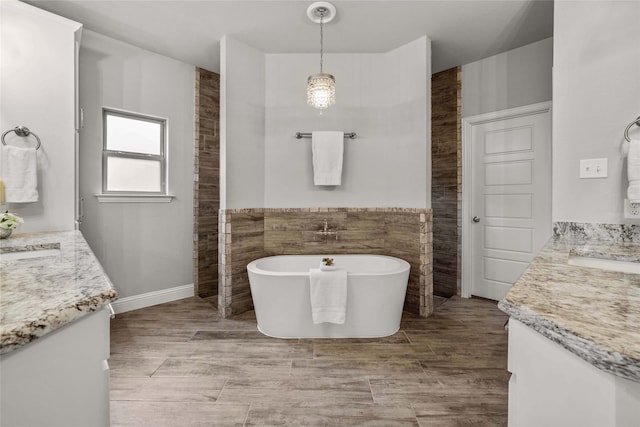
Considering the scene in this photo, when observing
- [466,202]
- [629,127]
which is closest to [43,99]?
[629,127]

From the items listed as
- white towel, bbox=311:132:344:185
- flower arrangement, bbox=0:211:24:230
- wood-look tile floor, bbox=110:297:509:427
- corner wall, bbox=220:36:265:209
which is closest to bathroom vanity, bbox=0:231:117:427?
wood-look tile floor, bbox=110:297:509:427

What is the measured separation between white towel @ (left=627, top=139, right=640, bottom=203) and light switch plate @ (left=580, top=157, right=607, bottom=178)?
6.1 inches

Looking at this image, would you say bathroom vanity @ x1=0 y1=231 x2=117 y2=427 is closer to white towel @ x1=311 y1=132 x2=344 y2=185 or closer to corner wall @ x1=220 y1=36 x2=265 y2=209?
corner wall @ x1=220 y1=36 x2=265 y2=209

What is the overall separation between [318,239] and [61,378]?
2689 mm

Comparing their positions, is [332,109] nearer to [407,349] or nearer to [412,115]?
[412,115]

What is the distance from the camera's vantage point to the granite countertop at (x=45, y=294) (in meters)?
0.51

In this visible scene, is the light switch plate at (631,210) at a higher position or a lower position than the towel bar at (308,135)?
lower

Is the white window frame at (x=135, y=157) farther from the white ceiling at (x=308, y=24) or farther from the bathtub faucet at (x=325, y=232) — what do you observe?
the bathtub faucet at (x=325, y=232)

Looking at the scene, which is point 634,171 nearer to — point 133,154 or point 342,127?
point 342,127

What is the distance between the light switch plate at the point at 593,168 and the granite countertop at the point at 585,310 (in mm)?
1126

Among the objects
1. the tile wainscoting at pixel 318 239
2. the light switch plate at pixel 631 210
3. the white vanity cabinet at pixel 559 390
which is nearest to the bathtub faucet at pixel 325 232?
the tile wainscoting at pixel 318 239

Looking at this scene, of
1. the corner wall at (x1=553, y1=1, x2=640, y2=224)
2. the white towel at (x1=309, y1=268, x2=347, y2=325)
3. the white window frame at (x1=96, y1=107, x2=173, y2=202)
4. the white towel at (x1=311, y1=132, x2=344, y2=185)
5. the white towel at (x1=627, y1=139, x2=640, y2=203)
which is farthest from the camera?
the white towel at (x1=311, y1=132, x2=344, y2=185)

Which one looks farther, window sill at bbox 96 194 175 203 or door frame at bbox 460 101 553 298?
door frame at bbox 460 101 553 298

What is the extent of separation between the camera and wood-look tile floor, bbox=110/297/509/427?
1546mm
